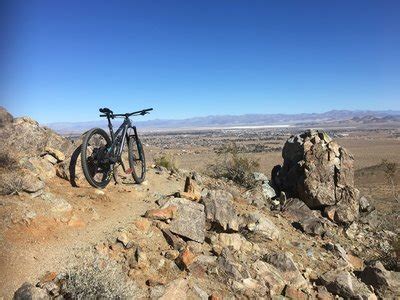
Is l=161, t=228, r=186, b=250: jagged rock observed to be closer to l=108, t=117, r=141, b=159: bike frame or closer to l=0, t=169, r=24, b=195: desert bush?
l=108, t=117, r=141, b=159: bike frame

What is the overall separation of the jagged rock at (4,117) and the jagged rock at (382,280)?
27.7 ft

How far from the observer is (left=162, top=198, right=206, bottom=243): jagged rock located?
23.2ft

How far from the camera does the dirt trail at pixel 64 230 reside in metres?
5.10

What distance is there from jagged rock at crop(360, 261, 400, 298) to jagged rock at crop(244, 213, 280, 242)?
1.97 metres

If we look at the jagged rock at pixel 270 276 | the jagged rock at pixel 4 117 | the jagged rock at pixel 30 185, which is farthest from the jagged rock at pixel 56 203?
the jagged rock at pixel 270 276

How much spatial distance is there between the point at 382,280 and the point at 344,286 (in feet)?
4.01

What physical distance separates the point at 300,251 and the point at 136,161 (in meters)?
4.63

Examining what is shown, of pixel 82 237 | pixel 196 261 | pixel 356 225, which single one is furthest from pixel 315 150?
pixel 82 237

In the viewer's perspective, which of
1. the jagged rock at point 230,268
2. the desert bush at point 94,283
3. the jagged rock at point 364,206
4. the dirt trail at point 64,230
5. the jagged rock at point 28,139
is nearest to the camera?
the desert bush at point 94,283

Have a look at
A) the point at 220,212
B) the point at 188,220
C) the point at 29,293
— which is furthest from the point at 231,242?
the point at 29,293

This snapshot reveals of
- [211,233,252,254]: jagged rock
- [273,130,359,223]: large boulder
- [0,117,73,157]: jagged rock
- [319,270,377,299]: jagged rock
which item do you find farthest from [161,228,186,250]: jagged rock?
[273,130,359,223]: large boulder

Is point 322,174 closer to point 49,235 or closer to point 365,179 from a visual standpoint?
point 49,235

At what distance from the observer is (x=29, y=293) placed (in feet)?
14.5

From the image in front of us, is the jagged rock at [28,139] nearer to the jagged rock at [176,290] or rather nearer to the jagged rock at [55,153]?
the jagged rock at [55,153]
